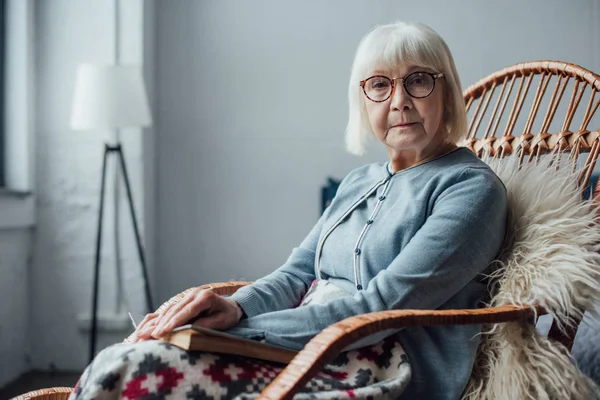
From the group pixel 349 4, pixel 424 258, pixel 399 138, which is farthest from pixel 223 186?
pixel 424 258

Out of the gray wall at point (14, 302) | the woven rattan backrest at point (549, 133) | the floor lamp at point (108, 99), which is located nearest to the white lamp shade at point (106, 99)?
the floor lamp at point (108, 99)

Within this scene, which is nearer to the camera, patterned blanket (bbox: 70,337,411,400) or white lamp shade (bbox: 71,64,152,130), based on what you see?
patterned blanket (bbox: 70,337,411,400)

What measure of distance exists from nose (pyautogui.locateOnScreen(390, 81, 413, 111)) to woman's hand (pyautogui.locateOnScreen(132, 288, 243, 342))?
550 mm

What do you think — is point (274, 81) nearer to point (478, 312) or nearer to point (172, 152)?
point (172, 152)

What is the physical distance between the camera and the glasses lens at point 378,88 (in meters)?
1.48

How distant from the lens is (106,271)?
10.5ft

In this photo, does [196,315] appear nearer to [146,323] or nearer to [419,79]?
[146,323]

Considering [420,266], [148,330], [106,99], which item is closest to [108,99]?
[106,99]

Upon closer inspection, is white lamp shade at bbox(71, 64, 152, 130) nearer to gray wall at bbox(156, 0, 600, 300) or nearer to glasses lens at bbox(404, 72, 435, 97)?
gray wall at bbox(156, 0, 600, 300)

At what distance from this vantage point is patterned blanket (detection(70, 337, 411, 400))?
1030 millimetres

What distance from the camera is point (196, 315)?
118cm

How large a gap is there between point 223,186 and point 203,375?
8.00ft

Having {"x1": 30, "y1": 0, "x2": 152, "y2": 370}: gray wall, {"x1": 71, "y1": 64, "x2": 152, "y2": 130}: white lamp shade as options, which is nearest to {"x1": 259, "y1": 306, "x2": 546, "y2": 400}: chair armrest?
{"x1": 71, "y1": 64, "x2": 152, "y2": 130}: white lamp shade

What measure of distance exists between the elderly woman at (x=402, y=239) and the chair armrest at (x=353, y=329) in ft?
0.31
